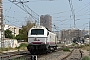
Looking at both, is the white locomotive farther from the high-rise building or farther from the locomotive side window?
the high-rise building

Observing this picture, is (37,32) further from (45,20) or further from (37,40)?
(45,20)

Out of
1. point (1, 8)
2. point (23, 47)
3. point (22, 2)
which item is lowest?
point (23, 47)

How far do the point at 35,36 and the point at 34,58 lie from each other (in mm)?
14204

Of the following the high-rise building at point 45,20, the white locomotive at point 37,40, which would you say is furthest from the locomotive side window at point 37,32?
the high-rise building at point 45,20

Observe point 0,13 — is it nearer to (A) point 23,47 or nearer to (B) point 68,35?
(A) point 23,47

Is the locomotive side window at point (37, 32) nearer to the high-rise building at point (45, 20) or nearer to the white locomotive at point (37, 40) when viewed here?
the white locomotive at point (37, 40)

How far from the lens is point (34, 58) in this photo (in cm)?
1322

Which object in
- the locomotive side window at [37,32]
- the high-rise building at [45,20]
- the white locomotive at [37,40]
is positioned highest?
the high-rise building at [45,20]

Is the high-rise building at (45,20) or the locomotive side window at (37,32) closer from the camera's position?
the locomotive side window at (37,32)

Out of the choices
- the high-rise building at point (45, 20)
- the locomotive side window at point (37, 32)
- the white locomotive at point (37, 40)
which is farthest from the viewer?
the high-rise building at point (45, 20)

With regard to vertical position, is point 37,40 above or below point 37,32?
below

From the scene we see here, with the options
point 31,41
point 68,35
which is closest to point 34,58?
point 31,41

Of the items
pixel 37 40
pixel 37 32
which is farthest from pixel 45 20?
pixel 37 40

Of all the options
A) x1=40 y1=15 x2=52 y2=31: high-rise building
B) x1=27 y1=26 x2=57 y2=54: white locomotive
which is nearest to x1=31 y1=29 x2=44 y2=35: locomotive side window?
x1=27 y1=26 x2=57 y2=54: white locomotive
